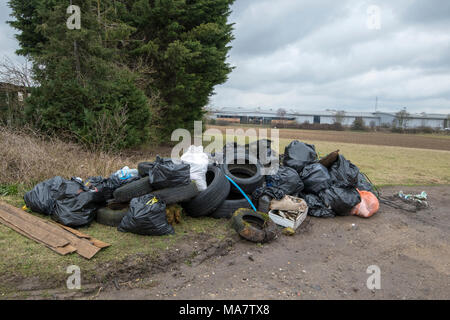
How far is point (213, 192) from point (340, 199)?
2463 millimetres

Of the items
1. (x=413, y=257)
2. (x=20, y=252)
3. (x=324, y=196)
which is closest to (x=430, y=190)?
(x=324, y=196)

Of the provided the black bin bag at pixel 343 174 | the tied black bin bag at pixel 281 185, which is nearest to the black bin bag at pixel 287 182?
the tied black bin bag at pixel 281 185

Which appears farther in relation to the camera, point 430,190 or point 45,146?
point 430,190

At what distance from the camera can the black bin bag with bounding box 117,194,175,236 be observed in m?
3.84

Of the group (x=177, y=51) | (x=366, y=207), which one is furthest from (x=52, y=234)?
(x=177, y=51)

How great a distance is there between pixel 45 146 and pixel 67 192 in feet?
10.3

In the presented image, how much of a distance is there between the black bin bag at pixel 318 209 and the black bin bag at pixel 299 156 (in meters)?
0.78

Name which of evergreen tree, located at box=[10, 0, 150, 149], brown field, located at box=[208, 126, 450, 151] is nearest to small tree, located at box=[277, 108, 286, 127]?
brown field, located at box=[208, 126, 450, 151]

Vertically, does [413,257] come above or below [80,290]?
below

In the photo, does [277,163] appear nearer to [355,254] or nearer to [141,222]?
[355,254]

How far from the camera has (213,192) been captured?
4664 mm

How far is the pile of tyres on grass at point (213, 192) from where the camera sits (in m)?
4.05

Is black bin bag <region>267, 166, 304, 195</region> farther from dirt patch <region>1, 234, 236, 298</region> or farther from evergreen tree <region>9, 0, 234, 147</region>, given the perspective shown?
evergreen tree <region>9, 0, 234, 147</region>

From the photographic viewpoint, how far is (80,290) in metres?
2.74
